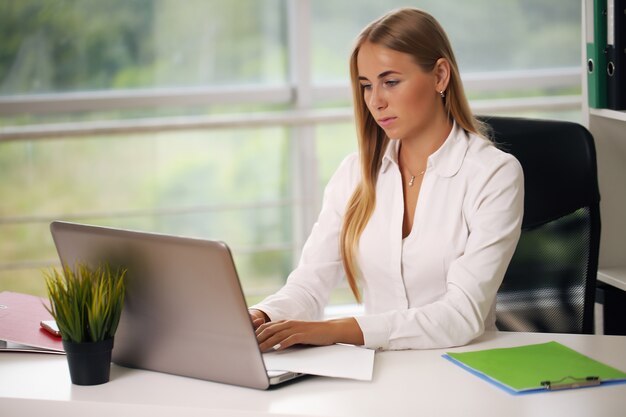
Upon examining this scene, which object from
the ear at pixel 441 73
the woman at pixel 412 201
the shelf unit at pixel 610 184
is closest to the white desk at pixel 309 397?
the woman at pixel 412 201

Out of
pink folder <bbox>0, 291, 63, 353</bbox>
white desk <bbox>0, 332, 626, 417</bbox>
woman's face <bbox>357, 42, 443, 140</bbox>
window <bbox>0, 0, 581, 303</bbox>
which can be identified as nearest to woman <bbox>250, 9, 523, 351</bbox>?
woman's face <bbox>357, 42, 443, 140</bbox>

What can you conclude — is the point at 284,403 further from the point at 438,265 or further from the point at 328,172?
the point at 328,172

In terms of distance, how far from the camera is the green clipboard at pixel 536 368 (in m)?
1.45

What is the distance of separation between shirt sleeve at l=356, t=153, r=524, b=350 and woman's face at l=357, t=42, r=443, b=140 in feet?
0.65

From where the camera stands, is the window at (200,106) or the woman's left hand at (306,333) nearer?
the woman's left hand at (306,333)

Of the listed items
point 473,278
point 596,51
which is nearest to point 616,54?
point 596,51

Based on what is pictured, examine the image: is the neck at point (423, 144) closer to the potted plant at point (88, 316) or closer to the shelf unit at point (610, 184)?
the shelf unit at point (610, 184)

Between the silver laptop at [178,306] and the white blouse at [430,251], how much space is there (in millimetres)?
303

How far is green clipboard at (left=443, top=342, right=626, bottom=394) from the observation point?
1449 millimetres

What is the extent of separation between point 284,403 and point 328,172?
8.58ft

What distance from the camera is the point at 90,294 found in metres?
1.46

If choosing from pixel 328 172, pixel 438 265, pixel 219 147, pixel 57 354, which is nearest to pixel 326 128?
pixel 328 172

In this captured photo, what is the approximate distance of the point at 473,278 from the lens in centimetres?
177

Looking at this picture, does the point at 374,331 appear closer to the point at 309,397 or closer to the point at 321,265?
the point at 309,397
